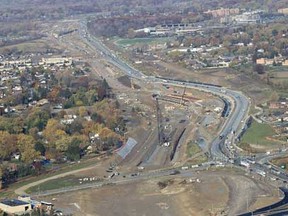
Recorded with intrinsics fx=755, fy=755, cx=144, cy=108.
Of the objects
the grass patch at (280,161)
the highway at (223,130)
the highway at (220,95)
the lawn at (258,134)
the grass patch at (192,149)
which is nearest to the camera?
the highway at (223,130)

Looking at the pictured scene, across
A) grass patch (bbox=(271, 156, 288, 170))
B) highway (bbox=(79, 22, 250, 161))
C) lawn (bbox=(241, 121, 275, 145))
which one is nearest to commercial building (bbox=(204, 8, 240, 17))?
highway (bbox=(79, 22, 250, 161))

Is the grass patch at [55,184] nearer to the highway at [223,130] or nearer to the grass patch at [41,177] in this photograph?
the highway at [223,130]

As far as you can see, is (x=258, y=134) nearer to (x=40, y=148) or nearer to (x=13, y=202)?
(x=40, y=148)

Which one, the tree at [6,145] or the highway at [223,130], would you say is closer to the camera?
the highway at [223,130]

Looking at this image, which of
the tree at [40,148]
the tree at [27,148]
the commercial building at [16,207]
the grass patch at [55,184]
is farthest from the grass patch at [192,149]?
the commercial building at [16,207]

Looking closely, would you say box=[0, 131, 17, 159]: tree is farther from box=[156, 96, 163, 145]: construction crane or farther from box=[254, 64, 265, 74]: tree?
box=[254, 64, 265, 74]: tree

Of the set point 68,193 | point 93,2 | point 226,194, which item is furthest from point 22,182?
point 93,2
